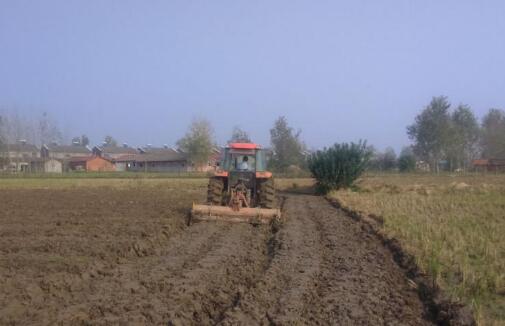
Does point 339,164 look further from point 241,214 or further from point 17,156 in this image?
point 17,156

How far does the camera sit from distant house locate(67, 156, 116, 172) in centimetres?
8406

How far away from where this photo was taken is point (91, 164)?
276 feet

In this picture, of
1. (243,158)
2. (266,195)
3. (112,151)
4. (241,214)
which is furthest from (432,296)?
Result: (112,151)

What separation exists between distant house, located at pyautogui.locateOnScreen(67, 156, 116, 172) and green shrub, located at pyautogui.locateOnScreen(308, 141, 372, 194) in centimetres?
5682

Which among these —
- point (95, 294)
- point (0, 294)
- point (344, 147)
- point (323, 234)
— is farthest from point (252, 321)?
point (344, 147)

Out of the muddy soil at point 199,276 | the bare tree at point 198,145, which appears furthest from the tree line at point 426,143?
the muddy soil at point 199,276

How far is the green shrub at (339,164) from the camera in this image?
104ft

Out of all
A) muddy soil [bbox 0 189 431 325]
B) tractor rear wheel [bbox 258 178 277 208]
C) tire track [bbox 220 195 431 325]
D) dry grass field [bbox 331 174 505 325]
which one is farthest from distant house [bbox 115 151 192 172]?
tire track [bbox 220 195 431 325]

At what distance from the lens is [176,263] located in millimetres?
9531

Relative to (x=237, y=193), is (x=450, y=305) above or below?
below

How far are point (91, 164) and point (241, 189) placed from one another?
71.4 meters

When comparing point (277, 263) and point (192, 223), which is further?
point (192, 223)

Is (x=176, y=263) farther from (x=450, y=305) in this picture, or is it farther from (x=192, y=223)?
(x=192, y=223)

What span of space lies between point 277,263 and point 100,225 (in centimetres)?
669
